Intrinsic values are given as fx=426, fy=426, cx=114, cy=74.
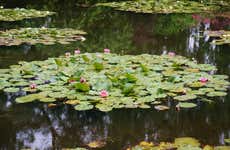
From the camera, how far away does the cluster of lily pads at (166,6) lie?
1123 centimetres

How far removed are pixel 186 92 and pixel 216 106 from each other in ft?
1.16

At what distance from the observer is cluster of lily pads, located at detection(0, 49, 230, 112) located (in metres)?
4.21

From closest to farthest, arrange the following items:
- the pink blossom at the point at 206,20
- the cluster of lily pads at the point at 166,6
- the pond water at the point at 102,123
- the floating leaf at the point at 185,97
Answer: the pond water at the point at 102,123 → the floating leaf at the point at 185,97 → the pink blossom at the point at 206,20 → the cluster of lily pads at the point at 166,6

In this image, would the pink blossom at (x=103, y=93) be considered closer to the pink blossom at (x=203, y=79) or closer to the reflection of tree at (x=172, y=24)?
the pink blossom at (x=203, y=79)

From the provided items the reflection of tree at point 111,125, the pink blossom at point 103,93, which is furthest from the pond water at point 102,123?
the pink blossom at point 103,93

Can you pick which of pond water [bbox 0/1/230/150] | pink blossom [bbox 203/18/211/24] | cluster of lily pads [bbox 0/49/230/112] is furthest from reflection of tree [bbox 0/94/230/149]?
pink blossom [bbox 203/18/211/24]

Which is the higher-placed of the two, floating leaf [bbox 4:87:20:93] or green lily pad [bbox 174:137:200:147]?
floating leaf [bbox 4:87:20:93]

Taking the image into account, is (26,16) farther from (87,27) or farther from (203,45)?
(203,45)

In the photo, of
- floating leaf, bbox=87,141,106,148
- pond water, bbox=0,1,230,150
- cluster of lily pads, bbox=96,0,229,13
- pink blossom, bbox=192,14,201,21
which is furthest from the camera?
cluster of lily pads, bbox=96,0,229,13

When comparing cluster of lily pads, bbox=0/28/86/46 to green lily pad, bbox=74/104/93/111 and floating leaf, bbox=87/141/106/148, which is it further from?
floating leaf, bbox=87/141/106/148

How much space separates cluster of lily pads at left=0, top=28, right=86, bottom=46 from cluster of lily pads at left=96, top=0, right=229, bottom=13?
3.54m

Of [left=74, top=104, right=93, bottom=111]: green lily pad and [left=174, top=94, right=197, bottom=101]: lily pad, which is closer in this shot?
[left=74, top=104, right=93, bottom=111]: green lily pad

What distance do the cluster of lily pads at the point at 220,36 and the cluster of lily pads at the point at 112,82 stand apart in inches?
64.9

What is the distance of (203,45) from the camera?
7.17 meters
